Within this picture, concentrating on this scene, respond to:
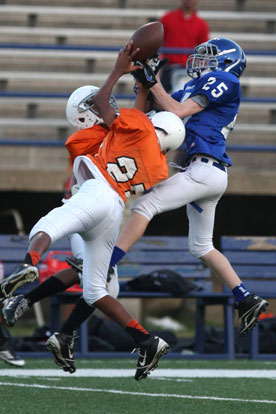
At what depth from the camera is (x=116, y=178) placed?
13.5ft

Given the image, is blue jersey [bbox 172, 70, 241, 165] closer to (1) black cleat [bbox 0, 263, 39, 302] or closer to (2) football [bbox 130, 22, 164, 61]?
(2) football [bbox 130, 22, 164, 61]

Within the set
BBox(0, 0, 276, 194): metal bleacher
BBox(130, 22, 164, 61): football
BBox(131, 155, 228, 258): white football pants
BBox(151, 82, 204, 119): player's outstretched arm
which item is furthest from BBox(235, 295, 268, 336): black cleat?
BBox(0, 0, 276, 194): metal bleacher

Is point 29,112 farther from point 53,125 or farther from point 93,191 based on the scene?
point 93,191

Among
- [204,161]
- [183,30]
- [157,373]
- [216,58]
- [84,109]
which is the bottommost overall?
[157,373]

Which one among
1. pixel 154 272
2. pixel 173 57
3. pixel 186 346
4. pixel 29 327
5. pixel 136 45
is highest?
pixel 136 45

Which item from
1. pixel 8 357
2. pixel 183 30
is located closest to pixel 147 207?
pixel 8 357

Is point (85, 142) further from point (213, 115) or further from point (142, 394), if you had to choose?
point (142, 394)

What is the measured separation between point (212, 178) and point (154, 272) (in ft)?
6.61

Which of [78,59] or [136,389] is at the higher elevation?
[78,59]

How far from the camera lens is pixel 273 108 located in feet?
32.0

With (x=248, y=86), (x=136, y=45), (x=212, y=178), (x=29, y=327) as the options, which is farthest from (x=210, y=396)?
(x=248, y=86)

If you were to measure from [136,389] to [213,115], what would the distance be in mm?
1423

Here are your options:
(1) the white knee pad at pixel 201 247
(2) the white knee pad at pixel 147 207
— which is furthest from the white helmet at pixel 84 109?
(1) the white knee pad at pixel 201 247

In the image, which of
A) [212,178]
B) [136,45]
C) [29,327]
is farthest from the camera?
[29,327]
